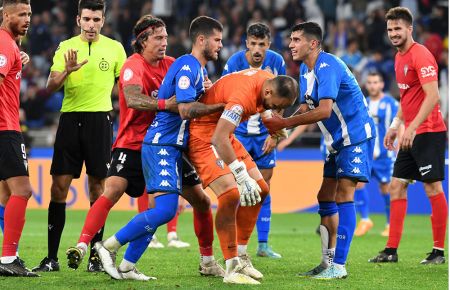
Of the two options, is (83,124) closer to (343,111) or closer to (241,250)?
(241,250)

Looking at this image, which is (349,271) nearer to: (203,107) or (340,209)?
(340,209)

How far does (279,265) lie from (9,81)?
3307 mm

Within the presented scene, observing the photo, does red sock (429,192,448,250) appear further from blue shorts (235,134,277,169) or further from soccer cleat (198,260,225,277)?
soccer cleat (198,260,225,277)

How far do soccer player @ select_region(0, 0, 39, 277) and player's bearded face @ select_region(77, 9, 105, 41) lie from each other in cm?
78

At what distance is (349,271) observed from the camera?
8.93 m

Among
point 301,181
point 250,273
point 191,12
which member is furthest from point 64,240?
point 191,12

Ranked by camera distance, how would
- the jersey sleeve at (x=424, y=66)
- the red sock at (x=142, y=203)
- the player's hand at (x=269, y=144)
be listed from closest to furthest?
the jersey sleeve at (x=424, y=66) < the player's hand at (x=269, y=144) < the red sock at (x=142, y=203)

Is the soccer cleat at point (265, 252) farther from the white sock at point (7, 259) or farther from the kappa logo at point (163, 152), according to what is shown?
the white sock at point (7, 259)

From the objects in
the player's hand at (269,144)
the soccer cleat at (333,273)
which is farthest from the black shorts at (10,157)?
the player's hand at (269,144)

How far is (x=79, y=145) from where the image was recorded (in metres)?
8.84

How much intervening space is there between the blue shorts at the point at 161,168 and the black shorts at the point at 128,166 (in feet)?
1.10

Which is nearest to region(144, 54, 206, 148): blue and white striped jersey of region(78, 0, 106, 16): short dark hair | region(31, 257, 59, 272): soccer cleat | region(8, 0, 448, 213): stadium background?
region(78, 0, 106, 16): short dark hair

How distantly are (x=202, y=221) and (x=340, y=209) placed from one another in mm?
1260

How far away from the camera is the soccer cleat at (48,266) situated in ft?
28.3
